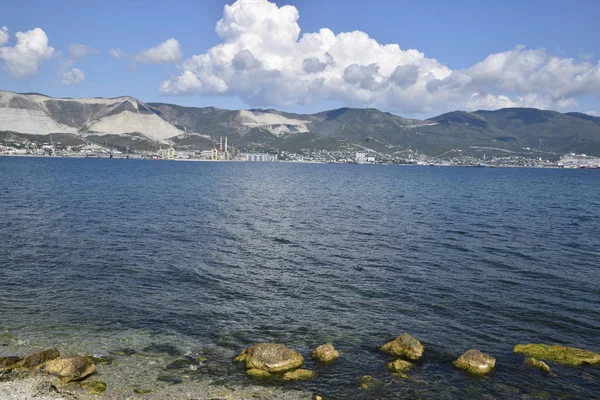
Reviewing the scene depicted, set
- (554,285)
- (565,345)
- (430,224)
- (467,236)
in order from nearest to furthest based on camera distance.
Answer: (565,345) < (554,285) < (467,236) < (430,224)

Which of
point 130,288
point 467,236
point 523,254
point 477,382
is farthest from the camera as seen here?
point 467,236

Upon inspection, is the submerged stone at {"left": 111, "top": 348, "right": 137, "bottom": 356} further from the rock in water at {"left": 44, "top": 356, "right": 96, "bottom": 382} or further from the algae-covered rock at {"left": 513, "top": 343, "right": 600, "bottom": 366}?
the algae-covered rock at {"left": 513, "top": 343, "right": 600, "bottom": 366}

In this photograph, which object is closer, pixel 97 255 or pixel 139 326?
pixel 139 326

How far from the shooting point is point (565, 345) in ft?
86.5

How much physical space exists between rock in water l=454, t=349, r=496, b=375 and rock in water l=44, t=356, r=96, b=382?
1878 centimetres

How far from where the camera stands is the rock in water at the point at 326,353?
23.4 meters

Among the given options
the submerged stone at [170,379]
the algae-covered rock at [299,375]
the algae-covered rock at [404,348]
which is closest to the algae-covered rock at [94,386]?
the submerged stone at [170,379]

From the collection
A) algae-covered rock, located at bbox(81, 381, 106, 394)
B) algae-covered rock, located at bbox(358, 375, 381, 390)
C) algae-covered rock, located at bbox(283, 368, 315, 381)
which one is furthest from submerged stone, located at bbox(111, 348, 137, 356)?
algae-covered rock, located at bbox(358, 375, 381, 390)

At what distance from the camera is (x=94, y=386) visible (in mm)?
19953

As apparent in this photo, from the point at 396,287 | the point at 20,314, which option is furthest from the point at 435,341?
the point at 20,314

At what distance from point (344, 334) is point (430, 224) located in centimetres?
4653

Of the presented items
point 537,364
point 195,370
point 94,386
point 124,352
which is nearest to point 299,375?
point 195,370

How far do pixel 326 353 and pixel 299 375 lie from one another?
2.41 m

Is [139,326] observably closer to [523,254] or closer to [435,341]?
[435,341]
